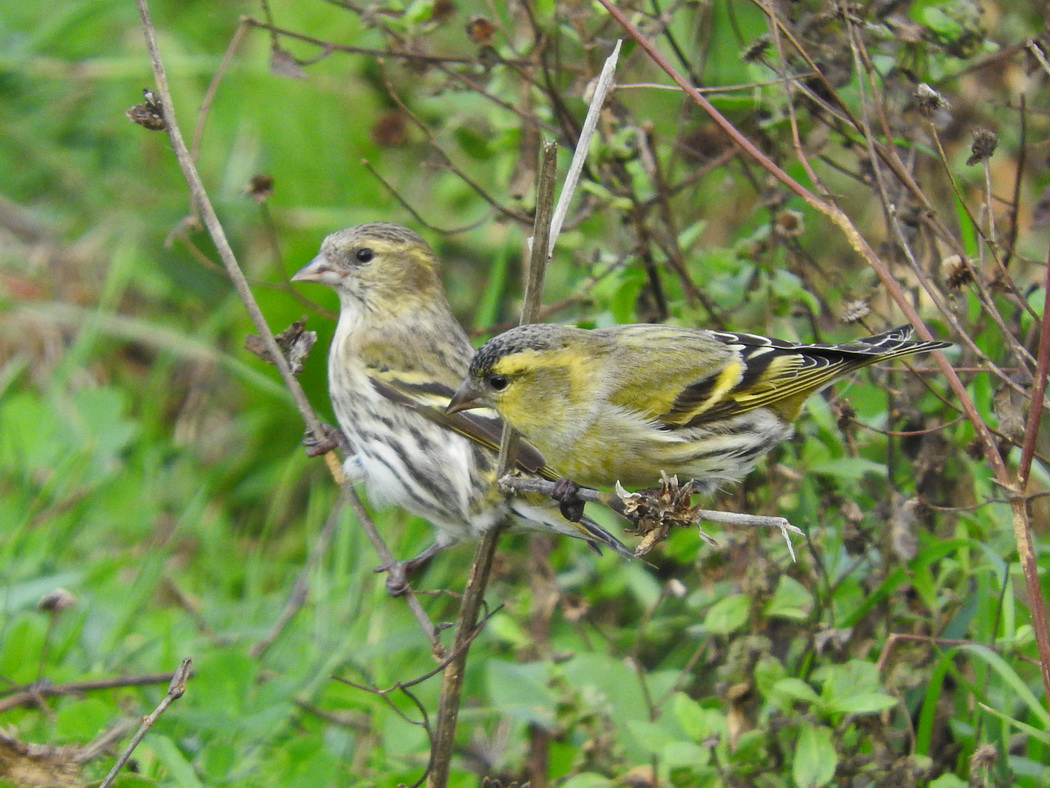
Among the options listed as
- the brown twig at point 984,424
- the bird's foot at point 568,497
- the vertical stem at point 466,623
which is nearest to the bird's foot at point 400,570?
the vertical stem at point 466,623

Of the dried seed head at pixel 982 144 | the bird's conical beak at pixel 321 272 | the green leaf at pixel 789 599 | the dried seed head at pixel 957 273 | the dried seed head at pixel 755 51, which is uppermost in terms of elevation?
the dried seed head at pixel 755 51

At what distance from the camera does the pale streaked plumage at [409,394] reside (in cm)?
321

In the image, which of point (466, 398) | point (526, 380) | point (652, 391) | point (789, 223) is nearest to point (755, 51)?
point (789, 223)

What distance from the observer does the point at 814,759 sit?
2574 millimetres

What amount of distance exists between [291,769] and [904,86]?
241 cm

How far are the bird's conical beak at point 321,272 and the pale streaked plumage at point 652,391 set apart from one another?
1.18m

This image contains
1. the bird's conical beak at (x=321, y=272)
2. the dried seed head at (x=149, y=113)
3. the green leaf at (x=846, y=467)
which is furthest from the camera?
the bird's conical beak at (x=321, y=272)

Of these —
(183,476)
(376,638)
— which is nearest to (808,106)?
(376,638)

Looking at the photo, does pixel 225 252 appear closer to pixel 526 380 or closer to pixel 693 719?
pixel 526 380

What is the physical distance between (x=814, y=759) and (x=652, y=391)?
88cm

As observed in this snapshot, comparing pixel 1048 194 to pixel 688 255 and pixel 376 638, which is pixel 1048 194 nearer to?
pixel 688 255

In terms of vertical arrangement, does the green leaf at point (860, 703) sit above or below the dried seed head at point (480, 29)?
below

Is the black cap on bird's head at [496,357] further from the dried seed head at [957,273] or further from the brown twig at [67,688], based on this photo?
the brown twig at [67,688]

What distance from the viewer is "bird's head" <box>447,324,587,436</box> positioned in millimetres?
2594
